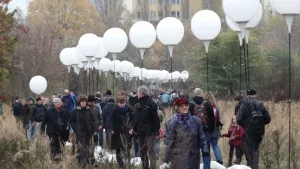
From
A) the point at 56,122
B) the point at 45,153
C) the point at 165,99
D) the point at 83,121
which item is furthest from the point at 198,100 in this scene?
the point at 165,99

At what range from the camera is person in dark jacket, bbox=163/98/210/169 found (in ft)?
29.3

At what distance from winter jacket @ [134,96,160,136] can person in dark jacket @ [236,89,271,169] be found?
5.33 ft

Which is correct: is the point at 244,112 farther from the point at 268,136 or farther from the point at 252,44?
the point at 252,44

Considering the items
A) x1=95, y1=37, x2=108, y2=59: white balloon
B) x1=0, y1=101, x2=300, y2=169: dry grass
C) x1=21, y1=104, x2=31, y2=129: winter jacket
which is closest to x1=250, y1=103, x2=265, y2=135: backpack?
x1=0, y1=101, x2=300, y2=169: dry grass

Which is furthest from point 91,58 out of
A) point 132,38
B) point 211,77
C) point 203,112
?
point 211,77

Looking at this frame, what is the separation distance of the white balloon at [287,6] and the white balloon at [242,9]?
77 centimetres

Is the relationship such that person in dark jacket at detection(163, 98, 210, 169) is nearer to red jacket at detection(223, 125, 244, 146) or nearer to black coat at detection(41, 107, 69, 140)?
red jacket at detection(223, 125, 244, 146)

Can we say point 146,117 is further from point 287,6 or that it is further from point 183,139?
point 287,6

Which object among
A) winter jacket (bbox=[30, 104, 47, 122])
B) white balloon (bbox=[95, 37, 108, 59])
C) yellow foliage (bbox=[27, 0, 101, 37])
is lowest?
winter jacket (bbox=[30, 104, 47, 122])

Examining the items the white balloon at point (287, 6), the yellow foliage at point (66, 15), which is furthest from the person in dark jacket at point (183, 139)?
the yellow foliage at point (66, 15)

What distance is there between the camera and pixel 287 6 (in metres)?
10.8

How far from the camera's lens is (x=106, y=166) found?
988cm

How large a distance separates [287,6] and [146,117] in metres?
3.37

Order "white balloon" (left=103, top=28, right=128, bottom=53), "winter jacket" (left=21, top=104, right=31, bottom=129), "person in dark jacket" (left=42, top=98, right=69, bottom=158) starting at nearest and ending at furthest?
"person in dark jacket" (left=42, top=98, right=69, bottom=158) < "white balloon" (left=103, top=28, right=128, bottom=53) < "winter jacket" (left=21, top=104, right=31, bottom=129)
